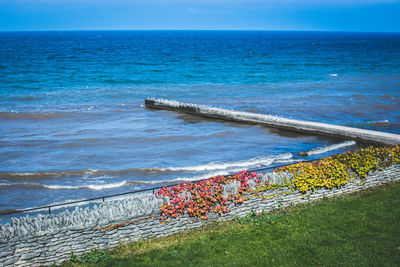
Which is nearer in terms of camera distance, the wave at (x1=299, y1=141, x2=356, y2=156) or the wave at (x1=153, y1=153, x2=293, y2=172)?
the wave at (x1=153, y1=153, x2=293, y2=172)

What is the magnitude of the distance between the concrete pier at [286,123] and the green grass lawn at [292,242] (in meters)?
10.8

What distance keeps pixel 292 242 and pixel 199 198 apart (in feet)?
10.7

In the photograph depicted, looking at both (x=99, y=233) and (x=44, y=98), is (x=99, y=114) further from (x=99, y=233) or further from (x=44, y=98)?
(x=99, y=233)

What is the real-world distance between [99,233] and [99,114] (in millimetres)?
25350

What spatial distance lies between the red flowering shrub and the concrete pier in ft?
46.3

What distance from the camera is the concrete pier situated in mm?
22670

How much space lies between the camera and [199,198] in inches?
453

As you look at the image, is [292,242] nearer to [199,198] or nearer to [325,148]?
[199,198]

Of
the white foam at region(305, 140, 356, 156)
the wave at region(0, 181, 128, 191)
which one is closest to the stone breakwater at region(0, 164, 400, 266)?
the wave at region(0, 181, 128, 191)

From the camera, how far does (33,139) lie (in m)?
25.5

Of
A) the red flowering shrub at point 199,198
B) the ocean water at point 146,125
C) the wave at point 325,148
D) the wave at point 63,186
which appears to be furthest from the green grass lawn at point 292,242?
the wave at point 325,148

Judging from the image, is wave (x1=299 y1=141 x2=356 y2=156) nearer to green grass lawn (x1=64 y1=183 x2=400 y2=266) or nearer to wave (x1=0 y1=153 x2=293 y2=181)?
wave (x1=0 y1=153 x2=293 y2=181)

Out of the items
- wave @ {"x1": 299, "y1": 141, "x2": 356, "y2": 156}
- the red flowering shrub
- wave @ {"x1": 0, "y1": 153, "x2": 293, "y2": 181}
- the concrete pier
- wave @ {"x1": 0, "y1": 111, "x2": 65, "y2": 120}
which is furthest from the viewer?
wave @ {"x1": 0, "y1": 111, "x2": 65, "y2": 120}

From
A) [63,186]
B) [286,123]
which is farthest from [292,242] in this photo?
[286,123]
